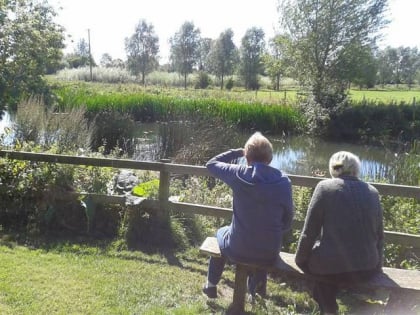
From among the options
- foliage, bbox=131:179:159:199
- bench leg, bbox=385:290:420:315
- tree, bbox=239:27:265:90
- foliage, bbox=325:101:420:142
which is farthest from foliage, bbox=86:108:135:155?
tree, bbox=239:27:265:90

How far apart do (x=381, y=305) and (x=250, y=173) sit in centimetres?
183

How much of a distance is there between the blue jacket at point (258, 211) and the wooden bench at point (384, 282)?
14 centimetres

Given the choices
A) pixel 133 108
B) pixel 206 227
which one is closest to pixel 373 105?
pixel 133 108

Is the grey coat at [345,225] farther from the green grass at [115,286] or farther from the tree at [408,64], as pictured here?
the tree at [408,64]

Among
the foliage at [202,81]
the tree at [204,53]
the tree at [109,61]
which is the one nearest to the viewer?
the foliage at [202,81]

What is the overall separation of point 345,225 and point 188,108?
41.2 feet

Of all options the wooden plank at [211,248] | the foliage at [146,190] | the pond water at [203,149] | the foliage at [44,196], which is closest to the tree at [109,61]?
the pond water at [203,149]

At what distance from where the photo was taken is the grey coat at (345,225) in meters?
2.92

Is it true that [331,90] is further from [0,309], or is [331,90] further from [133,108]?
[0,309]

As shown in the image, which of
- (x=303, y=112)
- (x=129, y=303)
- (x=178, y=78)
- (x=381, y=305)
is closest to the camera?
(x=129, y=303)

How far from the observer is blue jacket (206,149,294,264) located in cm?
312

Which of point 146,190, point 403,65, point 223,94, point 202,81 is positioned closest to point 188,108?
point 146,190

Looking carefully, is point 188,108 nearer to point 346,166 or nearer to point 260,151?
point 260,151

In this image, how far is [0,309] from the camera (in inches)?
128
